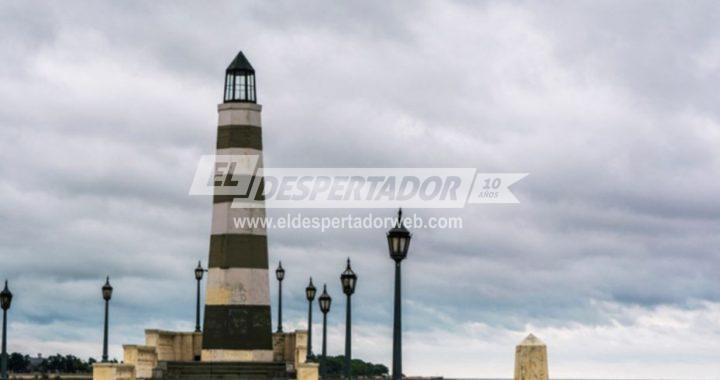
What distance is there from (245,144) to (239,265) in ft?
14.1

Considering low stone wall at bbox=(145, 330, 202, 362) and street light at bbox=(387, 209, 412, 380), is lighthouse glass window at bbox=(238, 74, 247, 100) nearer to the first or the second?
low stone wall at bbox=(145, 330, 202, 362)

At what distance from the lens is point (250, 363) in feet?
178

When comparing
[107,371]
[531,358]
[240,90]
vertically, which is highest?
[240,90]

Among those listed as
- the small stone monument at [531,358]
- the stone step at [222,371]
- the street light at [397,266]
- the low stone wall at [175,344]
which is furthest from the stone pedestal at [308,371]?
the small stone monument at [531,358]

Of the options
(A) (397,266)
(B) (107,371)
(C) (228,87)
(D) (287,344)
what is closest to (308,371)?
(B) (107,371)

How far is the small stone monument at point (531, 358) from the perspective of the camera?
62.5ft

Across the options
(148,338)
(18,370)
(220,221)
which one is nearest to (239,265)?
(220,221)

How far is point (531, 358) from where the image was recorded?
19141 millimetres

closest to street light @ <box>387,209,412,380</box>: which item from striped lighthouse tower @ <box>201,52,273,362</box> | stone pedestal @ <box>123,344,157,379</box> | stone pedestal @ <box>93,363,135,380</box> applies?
stone pedestal @ <box>93,363,135,380</box>

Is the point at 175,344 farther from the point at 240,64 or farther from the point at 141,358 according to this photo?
the point at 240,64

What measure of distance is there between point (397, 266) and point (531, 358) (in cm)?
805

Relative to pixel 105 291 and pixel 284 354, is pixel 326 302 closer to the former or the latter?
pixel 105 291

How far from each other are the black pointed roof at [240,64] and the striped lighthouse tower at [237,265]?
6cm

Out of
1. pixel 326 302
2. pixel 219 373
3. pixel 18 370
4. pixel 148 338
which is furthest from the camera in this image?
pixel 18 370
